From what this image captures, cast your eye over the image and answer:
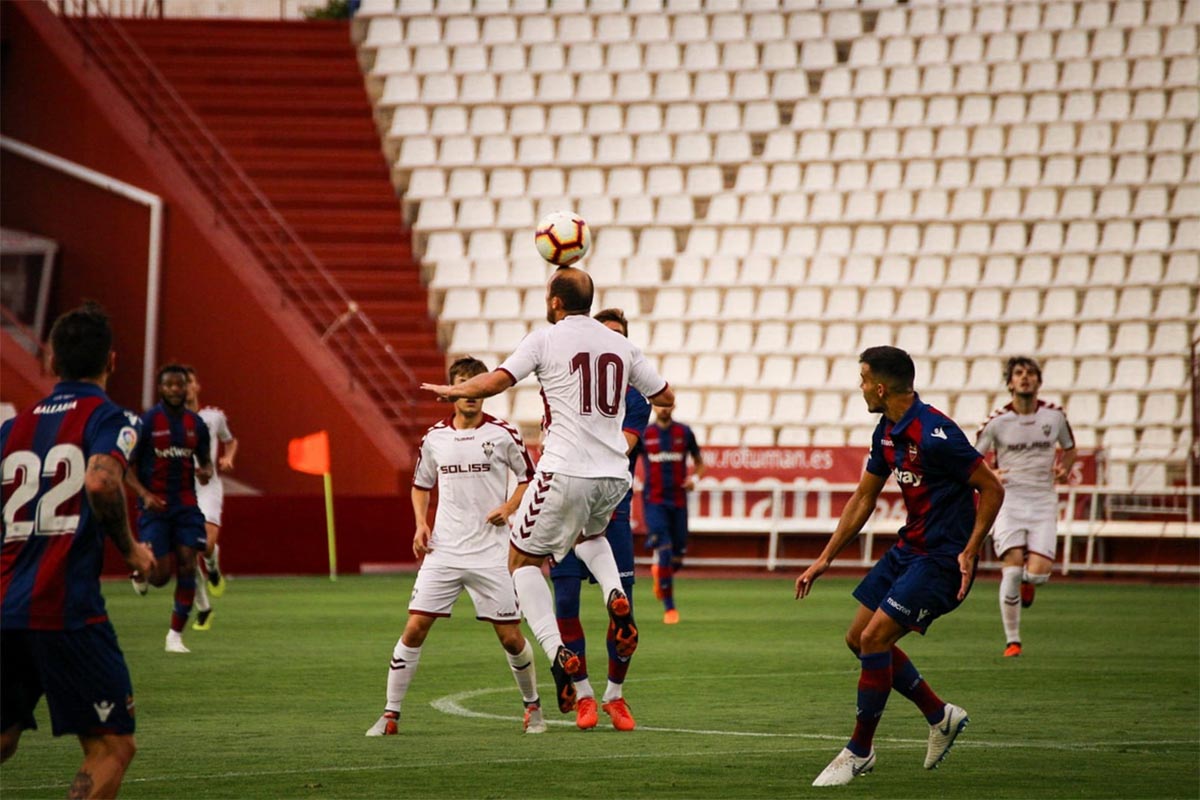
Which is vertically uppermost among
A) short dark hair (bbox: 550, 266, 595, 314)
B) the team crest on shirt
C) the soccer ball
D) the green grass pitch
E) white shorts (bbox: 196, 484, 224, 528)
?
the soccer ball

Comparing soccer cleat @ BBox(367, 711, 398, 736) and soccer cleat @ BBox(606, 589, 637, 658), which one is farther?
soccer cleat @ BBox(367, 711, 398, 736)

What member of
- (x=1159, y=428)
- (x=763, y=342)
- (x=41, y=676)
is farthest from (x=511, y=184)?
(x=41, y=676)

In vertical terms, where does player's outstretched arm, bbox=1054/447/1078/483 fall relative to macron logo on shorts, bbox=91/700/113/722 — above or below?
above

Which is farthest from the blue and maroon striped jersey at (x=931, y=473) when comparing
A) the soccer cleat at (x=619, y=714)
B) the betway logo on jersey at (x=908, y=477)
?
the soccer cleat at (x=619, y=714)

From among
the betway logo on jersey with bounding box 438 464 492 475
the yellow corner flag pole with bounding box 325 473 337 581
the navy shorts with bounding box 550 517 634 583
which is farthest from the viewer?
the yellow corner flag pole with bounding box 325 473 337 581

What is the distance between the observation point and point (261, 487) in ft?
91.2

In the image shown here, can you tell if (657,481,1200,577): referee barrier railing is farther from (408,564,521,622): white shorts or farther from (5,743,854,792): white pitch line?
(5,743,854,792): white pitch line

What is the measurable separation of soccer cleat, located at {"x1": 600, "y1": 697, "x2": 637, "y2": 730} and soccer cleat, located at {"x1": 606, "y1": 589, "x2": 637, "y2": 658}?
74 centimetres

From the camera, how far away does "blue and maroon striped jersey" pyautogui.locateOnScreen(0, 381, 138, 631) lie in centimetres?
593

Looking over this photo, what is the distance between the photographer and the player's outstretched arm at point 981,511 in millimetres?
7957

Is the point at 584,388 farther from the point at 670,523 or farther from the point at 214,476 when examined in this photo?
the point at 670,523

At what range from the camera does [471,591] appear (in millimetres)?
9922

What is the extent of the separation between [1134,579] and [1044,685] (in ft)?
43.1

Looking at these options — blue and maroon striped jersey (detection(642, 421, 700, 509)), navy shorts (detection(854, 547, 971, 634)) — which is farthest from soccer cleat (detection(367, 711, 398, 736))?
blue and maroon striped jersey (detection(642, 421, 700, 509))
